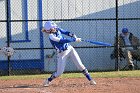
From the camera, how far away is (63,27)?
54.4 ft

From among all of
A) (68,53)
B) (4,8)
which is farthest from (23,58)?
(68,53)

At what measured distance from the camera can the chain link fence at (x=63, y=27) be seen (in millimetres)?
16203

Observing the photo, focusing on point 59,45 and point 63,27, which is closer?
point 59,45

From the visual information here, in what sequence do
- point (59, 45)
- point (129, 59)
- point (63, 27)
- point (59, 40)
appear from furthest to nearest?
1. point (63, 27)
2. point (129, 59)
3. point (59, 45)
4. point (59, 40)

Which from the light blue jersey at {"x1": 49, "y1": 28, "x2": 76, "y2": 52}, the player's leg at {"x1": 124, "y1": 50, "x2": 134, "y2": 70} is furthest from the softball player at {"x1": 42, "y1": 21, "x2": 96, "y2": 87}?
the player's leg at {"x1": 124, "y1": 50, "x2": 134, "y2": 70}

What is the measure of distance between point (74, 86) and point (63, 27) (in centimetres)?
470

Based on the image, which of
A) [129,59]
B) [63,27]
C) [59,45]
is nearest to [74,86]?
[59,45]

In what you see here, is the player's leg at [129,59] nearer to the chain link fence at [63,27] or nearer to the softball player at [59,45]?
the chain link fence at [63,27]

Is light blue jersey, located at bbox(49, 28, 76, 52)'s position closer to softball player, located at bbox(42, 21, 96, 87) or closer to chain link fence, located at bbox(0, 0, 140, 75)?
softball player, located at bbox(42, 21, 96, 87)

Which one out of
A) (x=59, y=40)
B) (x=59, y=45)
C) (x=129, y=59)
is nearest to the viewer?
(x=59, y=40)

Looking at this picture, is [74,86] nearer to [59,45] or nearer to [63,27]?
[59,45]

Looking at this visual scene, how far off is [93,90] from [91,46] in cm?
487

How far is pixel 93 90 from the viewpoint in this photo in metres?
11.5

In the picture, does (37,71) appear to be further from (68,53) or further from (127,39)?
(68,53)
